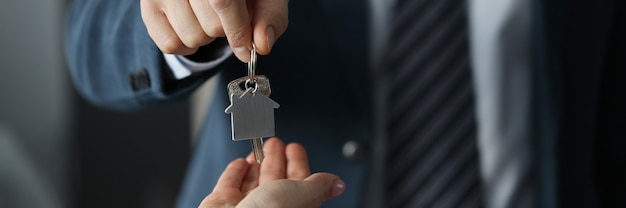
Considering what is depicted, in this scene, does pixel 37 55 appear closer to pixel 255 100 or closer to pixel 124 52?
pixel 124 52

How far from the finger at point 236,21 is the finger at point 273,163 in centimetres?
8

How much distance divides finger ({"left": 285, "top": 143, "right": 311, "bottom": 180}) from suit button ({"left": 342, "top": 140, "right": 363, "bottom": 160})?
0.67ft

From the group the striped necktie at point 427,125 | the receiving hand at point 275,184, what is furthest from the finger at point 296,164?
the striped necktie at point 427,125

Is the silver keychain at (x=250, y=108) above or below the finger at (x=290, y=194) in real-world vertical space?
above

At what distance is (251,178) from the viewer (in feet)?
1.19

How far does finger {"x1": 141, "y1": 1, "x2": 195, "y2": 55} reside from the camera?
1.04 feet

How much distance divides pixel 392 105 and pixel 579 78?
0.46ft

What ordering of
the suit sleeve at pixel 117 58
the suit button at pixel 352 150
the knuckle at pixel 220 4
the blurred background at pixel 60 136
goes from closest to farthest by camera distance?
the knuckle at pixel 220 4 → the suit sleeve at pixel 117 58 → the suit button at pixel 352 150 → the blurred background at pixel 60 136

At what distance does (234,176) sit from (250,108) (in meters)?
0.05

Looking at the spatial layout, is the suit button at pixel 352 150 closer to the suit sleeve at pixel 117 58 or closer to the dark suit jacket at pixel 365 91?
the dark suit jacket at pixel 365 91

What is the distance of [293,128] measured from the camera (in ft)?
1.94

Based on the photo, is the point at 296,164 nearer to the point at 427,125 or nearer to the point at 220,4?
the point at 220,4

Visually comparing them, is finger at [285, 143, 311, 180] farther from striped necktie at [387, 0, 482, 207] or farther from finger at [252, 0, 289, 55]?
striped necktie at [387, 0, 482, 207]

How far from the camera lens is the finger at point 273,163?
361 millimetres
